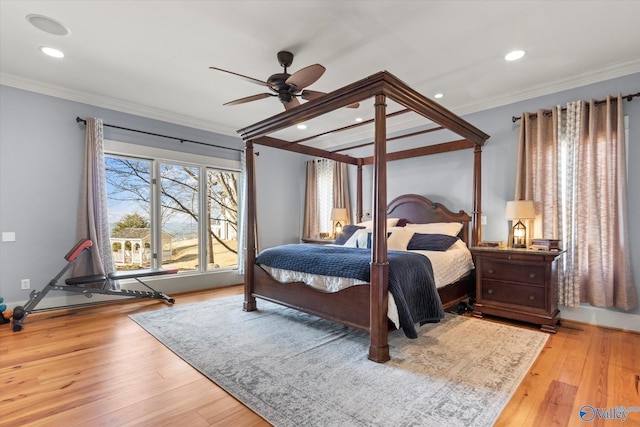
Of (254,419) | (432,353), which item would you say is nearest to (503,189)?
(432,353)

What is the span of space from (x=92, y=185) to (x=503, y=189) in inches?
209

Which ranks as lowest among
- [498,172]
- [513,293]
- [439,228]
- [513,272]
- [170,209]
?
[513,293]

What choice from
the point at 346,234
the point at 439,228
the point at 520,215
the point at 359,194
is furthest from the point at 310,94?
the point at 359,194

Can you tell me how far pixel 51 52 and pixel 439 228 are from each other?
15.6 feet

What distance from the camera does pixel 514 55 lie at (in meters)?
2.97

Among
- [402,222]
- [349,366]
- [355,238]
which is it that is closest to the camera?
[349,366]

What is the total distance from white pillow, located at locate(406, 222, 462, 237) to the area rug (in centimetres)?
113

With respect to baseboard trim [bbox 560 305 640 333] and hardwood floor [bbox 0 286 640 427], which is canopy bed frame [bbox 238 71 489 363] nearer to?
hardwood floor [bbox 0 286 640 427]

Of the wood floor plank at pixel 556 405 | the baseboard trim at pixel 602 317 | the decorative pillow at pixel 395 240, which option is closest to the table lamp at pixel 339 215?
the decorative pillow at pixel 395 240

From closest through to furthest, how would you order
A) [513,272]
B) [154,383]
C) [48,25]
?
[154,383], [48,25], [513,272]

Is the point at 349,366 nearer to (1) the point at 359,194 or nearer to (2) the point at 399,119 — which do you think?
(1) the point at 359,194

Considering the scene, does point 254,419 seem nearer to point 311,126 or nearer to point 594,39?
point 594,39

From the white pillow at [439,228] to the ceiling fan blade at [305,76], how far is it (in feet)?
8.57

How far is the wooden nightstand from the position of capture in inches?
124
